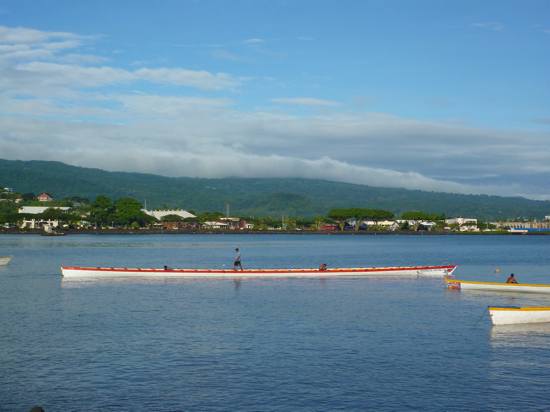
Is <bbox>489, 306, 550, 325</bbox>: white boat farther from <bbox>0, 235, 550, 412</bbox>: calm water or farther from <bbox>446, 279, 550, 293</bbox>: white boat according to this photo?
<bbox>446, 279, 550, 293</bbox>: white boat

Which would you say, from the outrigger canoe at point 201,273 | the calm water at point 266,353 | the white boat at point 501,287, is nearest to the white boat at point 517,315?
the calm water at point 266,353

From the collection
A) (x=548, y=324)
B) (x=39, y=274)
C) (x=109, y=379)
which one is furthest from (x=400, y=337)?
(x=39, y=274)

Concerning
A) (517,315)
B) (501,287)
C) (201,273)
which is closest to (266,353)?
(517,315)

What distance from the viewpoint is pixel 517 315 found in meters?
45.1

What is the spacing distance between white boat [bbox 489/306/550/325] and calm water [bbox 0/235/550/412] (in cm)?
75

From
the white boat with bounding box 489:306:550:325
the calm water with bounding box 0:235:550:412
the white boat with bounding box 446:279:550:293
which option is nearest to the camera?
the calm water with bounding box 0:235:550:412

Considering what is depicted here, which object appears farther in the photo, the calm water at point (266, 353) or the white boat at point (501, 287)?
the white boat at point (501, 287)

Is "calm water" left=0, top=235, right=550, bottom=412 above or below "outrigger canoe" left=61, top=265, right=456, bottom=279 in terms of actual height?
below

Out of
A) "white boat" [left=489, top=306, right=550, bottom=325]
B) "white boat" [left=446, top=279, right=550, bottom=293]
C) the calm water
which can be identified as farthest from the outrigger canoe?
"white boat" [left=489, top=306, right=550, bottom=325]

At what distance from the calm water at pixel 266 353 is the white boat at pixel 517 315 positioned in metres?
0.75

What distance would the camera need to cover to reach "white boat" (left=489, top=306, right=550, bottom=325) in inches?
1766

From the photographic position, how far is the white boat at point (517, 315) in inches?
1766

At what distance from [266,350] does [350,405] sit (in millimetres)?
10267

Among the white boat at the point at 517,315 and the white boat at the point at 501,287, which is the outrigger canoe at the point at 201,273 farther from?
the white boat at the point at 517,315
